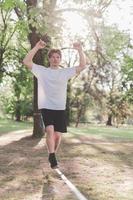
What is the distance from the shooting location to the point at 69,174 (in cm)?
976

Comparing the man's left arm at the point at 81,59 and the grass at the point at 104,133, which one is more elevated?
the man's left arm at the point at 81,59

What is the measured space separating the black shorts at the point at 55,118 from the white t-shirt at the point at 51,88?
0.09 meters

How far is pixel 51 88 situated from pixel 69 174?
85.8 inches

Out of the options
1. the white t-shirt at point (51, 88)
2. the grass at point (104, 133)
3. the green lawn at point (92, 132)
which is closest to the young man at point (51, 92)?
the white t-shirt at point (51, 88)

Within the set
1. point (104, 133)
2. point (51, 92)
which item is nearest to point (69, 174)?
point (51, 92)

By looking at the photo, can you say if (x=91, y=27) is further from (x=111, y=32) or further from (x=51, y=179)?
(x=51, y=179)

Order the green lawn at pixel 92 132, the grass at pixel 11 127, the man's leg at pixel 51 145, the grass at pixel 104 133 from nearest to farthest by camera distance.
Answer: the man's leg at pixel 51 145, the green lawn at pixel 92 132, the grass at pixel 104 133, the grass at pixel 11 127

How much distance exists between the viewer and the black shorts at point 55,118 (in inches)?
335

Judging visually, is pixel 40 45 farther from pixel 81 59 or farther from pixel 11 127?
pixel 11 127

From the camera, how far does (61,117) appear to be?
8.65 m

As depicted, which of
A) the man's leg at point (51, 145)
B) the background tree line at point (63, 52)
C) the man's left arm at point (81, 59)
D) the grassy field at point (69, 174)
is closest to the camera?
the grassy field at point (69, 174)

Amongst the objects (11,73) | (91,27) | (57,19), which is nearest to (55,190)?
(57,19)

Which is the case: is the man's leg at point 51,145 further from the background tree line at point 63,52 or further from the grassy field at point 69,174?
the background tree line at point 63,52

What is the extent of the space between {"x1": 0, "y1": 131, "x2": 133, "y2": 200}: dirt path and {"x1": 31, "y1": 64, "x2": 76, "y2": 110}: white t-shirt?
1.39m
